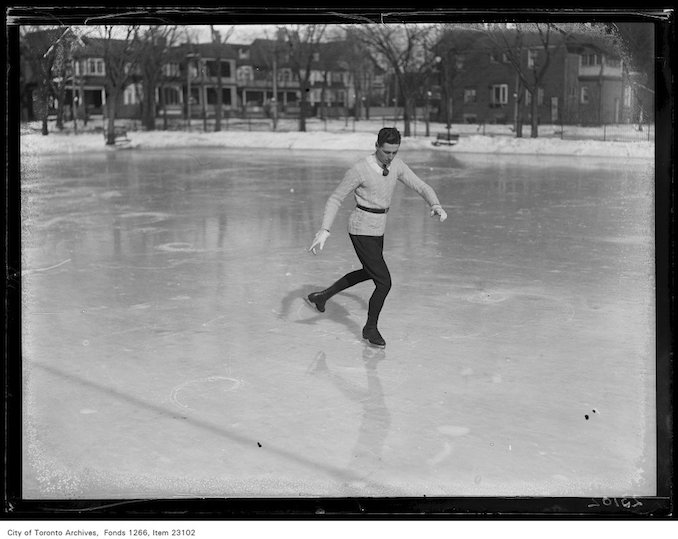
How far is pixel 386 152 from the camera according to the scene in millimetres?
5945

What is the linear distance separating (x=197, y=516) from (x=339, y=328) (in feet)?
10.6

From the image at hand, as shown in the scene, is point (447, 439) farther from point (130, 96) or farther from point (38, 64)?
point (130, 96)

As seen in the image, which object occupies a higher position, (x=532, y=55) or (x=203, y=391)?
(x=532, y=55)

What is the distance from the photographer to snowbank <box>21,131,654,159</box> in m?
28.8

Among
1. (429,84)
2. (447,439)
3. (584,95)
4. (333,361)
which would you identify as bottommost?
(447,439)

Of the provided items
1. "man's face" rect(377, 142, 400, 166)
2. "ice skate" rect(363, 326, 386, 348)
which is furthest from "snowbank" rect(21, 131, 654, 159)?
"man's face" rect(377, 142, 400, 166)

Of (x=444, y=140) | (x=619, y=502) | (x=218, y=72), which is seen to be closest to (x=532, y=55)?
(x=444, y=140)

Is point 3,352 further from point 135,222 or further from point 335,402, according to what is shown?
point 135,222

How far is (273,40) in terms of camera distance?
5684 centimetres

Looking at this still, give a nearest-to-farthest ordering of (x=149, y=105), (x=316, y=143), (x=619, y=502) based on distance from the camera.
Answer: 1. (x=619, y=502)
2. (x=316, y=143)
3. (x=149, y=105)

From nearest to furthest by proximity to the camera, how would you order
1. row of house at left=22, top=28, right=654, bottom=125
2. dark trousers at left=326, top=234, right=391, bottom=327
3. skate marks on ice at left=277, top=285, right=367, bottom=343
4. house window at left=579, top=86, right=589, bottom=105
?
dark trousers at left=326, top=234, right=391, bottom=327 < skate marks on ice at left=277, top=285, right=367, bottom=343 < row of house at left=22, top=28, right=654, bottom=125 < house window at left=579, top=86, right=589, bottom=105

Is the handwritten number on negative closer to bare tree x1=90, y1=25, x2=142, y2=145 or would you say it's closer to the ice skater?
the ice skater

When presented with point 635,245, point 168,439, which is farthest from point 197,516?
point 635,245

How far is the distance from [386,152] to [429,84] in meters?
53.7
